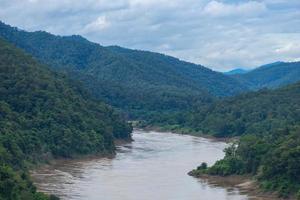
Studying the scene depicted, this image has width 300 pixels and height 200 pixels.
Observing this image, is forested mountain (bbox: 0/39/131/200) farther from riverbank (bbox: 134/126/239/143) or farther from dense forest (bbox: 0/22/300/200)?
riverbank (bbox: 134/126/239/143)

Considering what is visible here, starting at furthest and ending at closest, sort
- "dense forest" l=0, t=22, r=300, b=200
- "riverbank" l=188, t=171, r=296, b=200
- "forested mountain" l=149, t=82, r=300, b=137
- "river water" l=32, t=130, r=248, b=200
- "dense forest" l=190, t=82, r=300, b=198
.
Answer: "forested mountain" l=149, t=82, r=300, b=137
"dense forest" l=0, t=22, r=300, b=200
"river water" l=32, t=130, r=248, b=200
"riverbank" l=188, t=171, r=296, b=200
"dense forest" l=190, t=82, r=300, b=198

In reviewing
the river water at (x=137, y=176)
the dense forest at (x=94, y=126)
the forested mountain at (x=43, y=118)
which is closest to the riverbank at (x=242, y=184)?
the dense forest at (x=94, y=126)

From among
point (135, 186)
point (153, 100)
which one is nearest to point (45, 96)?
point (135, 186)

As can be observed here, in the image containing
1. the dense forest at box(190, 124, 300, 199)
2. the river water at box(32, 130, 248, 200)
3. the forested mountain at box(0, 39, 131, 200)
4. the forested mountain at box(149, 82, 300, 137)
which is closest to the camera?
the dense forest at box(190, 124, 300, 199)

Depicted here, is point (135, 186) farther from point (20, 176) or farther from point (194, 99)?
point (194, 99)

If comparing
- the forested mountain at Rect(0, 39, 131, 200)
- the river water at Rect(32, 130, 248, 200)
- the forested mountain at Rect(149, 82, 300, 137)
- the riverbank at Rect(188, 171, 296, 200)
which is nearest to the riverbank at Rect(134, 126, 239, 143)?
the forested mountain at Rect(149, 82, 300, 137)

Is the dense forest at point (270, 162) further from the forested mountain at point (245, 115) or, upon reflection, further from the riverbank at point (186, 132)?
the riverbank at point (186, 132)
